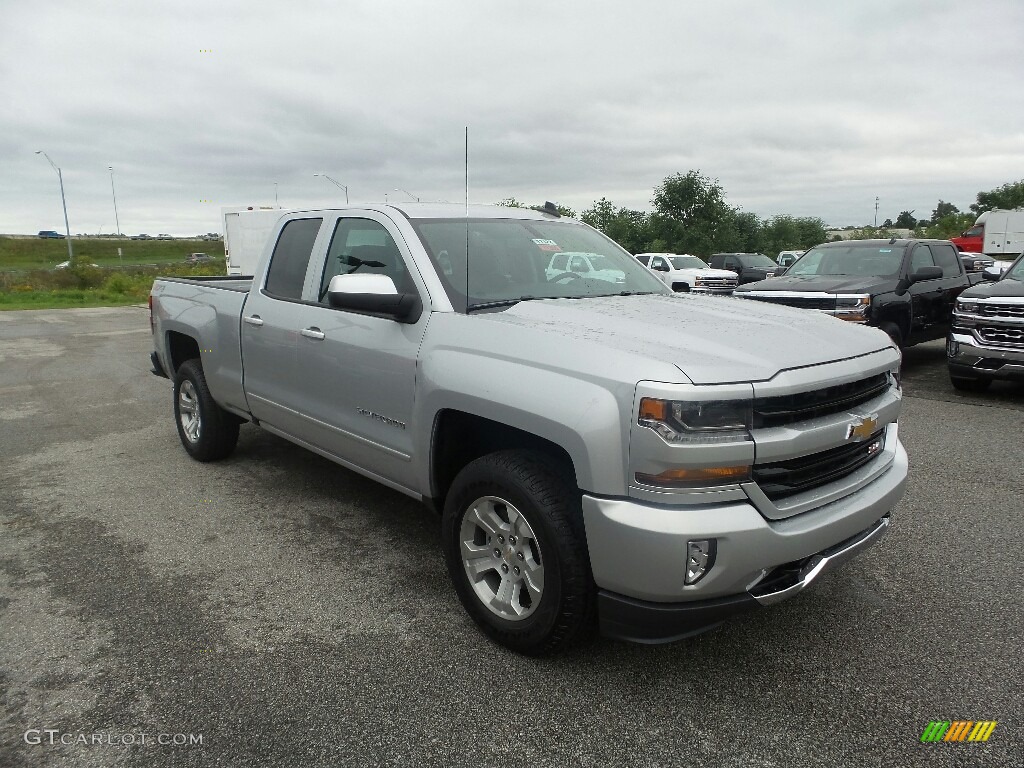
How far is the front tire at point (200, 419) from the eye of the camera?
5.44 m

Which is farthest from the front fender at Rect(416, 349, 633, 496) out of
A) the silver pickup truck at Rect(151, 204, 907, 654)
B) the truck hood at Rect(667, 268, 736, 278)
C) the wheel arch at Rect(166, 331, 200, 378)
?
the truck hood at Rect(667, 268, 736, 278)

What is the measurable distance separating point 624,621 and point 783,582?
594 mm

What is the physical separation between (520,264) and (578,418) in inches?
59.0

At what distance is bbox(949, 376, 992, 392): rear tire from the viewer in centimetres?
832

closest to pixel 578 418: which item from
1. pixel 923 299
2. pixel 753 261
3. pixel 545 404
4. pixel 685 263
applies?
pixel 545 404

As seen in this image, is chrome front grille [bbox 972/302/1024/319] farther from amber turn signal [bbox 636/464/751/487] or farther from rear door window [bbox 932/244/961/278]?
amber turn signal [bbox 636/464/751/487]

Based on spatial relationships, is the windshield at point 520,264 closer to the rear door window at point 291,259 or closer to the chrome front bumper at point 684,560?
the rear door window at point 291,259

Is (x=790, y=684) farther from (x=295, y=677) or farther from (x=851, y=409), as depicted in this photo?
(x=295, y=677)

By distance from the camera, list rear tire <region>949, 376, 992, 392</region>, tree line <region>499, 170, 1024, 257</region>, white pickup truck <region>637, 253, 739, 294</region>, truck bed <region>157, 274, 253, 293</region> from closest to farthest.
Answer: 1. truck bed <region>157, 274, 253, 293</region>
2. rear tire <region>949, 376, 992, 392</region>
3. white pickup truck <region>637, 253, 739, 294</region>
4. tree line <region>499, 170, 1024, 257</region>

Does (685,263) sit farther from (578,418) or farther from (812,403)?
(578,418)

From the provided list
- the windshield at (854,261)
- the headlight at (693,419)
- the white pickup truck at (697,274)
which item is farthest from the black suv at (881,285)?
the white pickup truck at (697,274)

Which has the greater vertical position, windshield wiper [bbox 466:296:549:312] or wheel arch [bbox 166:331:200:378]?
windshield wiper [bbox 466:296:549:312]

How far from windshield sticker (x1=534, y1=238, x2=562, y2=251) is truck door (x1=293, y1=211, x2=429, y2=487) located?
2.61 feet

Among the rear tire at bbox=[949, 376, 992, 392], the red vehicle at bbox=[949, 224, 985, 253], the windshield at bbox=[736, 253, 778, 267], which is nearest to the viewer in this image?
the rear tire at bbox=[949, 376, 992, 392]
